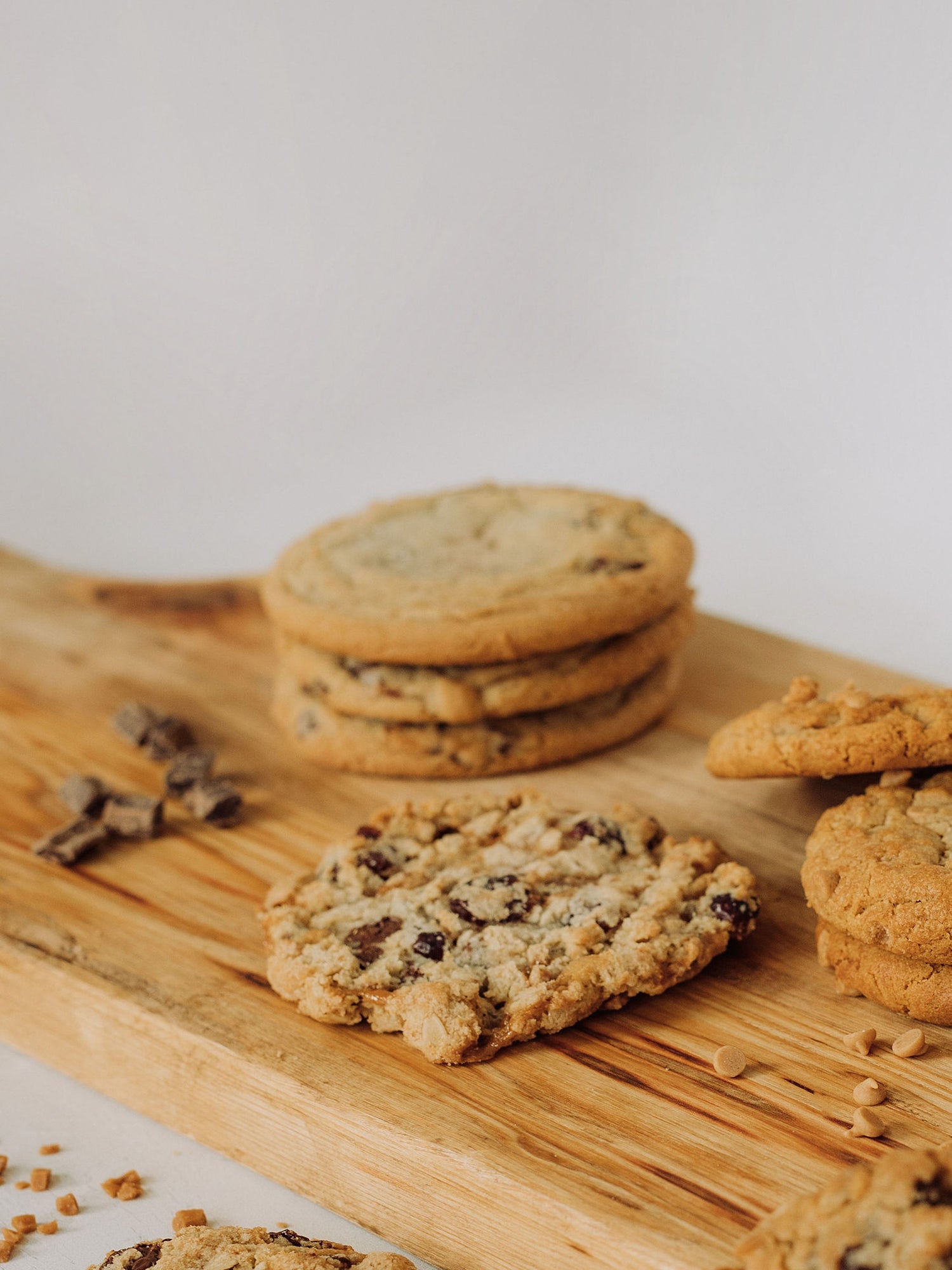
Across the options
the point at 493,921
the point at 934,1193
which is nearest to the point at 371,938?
the point at 493,921

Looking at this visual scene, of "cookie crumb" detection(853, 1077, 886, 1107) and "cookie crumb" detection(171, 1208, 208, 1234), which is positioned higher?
"cookie crumb" detection(853, 1077, 886, 1107)

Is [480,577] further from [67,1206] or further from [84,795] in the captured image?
[67,1206]

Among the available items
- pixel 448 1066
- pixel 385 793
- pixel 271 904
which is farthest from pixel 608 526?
pixel 448 1066

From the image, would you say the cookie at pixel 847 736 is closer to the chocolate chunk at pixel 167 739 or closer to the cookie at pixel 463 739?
the cookie at pixel 463 739

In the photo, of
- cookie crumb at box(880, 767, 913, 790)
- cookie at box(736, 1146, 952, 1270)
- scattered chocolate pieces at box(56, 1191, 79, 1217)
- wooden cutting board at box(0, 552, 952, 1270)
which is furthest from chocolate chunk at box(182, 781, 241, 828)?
cookie at box(736, 1146, 952, 1270)

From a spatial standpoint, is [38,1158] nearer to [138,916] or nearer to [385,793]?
[138,916]

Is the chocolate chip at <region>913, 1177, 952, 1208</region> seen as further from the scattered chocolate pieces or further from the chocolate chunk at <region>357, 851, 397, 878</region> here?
the scattered chocolate pieces
